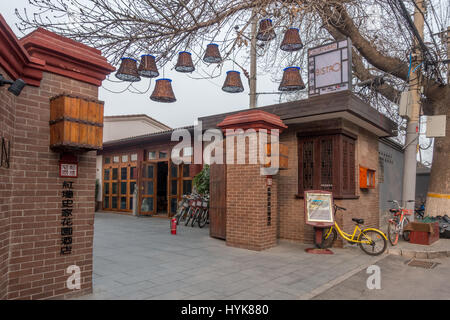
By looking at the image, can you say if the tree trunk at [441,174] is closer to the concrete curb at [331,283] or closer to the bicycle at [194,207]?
the concrete curb at [331,283]

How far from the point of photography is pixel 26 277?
3818mm

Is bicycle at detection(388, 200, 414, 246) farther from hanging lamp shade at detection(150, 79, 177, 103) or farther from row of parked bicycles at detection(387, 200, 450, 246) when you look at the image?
hanging lamp shade at detection(150, 79, 177, 103)

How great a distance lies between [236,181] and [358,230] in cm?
317

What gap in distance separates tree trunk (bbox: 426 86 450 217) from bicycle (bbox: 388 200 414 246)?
2.01m

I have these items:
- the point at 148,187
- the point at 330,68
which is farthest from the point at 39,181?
the point at 148,187

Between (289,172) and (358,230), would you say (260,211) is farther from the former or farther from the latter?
(358,230)

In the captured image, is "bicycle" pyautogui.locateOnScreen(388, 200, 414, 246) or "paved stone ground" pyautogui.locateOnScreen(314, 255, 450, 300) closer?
"paved stone ground" pyautogui.locateOnScreen(314, 255, 450, 300)

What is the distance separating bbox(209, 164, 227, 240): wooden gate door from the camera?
8.86m

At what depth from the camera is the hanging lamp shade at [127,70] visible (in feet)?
16.6

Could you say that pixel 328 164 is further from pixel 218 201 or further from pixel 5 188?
pixel 5 188

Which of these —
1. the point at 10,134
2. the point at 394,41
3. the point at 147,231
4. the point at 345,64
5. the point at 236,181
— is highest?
the point at 394,41

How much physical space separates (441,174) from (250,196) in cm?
681

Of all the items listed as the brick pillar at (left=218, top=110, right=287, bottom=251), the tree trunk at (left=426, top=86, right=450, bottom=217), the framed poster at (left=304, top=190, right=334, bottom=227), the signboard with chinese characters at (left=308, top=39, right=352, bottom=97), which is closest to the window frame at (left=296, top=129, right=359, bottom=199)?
the framed poster at (left=304, top=190, right=334, bottom=227)

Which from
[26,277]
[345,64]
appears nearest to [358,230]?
[345,64]
